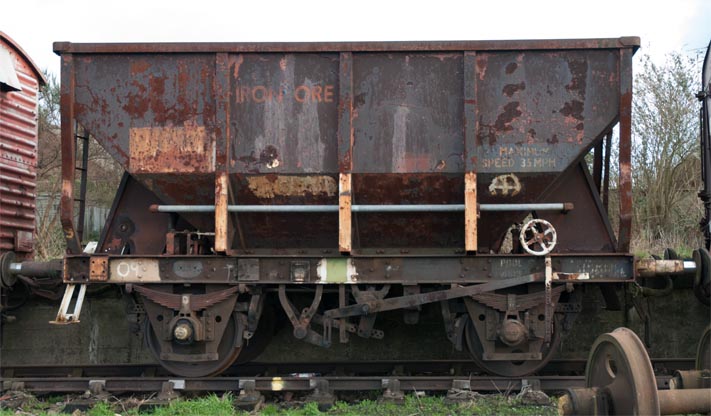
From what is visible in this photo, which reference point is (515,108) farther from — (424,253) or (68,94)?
(68,94)

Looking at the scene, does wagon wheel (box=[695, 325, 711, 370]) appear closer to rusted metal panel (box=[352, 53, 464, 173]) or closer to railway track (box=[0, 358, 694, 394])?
railway track (box=[0, 358, 694, 394])

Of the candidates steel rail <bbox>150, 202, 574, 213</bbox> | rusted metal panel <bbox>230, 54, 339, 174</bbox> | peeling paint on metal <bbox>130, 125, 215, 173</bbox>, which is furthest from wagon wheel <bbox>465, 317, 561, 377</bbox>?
peeling paint on metal <bbox>130, 125, 215, 173</bbox>

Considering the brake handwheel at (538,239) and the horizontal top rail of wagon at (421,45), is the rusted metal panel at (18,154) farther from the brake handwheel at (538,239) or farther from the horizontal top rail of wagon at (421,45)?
the brake handwheel at (538,239)

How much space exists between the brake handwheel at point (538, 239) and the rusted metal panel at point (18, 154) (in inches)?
244

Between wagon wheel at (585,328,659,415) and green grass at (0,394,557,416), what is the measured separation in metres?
1.92

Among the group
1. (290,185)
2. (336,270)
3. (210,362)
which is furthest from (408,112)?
(210,362)

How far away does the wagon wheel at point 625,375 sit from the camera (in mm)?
3582

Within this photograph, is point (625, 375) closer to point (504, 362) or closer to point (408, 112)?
point (504, 362)

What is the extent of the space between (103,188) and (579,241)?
13456mm

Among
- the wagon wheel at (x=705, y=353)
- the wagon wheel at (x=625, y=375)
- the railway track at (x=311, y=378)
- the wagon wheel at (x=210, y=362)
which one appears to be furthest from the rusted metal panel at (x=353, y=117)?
the wagon wheel at (x=625, y=375)

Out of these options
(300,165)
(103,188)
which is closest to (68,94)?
(300,165)

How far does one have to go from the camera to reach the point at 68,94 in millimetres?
6832

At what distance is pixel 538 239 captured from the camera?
662 cm

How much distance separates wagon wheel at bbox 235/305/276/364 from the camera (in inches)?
295
